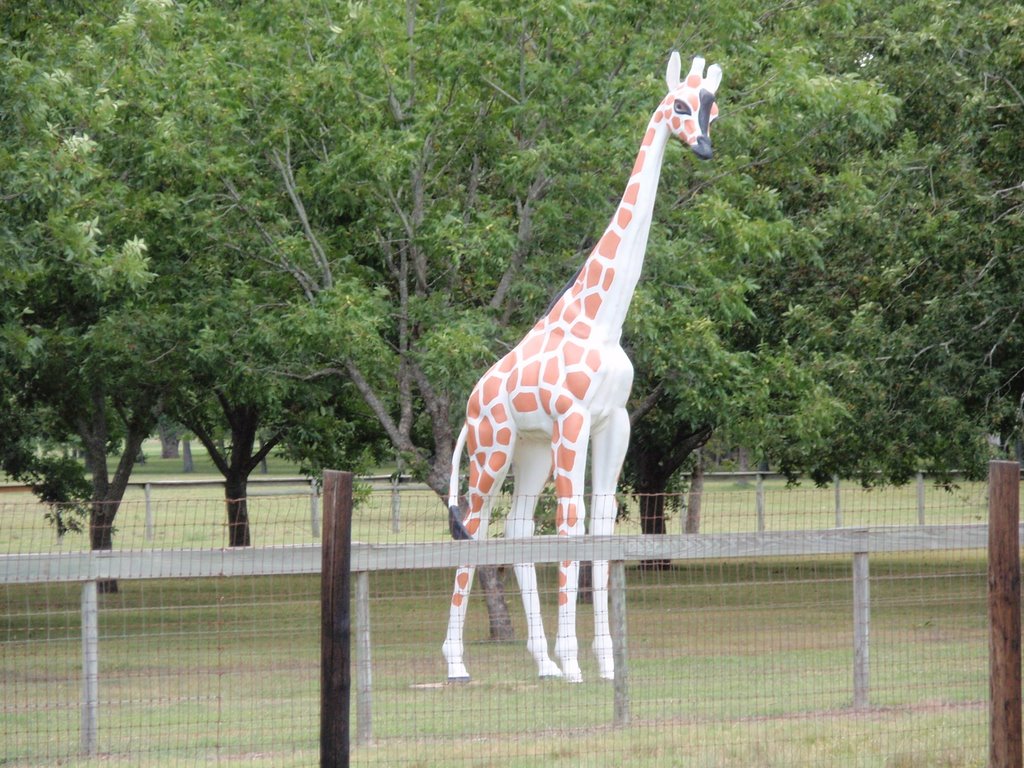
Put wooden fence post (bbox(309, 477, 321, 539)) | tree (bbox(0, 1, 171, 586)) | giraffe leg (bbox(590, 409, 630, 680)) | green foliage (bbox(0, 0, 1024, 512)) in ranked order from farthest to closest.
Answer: green foliage (bbox(0, 0, 1024, 512))
tree (bbox(0, 1, 171, 586))
giraffe leg (bbox(590, 409, 630, 680))
wooden fence post (bbox(309, 477, 321, 539))

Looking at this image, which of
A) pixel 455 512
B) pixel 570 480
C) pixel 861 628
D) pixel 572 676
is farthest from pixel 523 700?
pixel 861 628

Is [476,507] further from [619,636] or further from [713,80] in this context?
[619,636]

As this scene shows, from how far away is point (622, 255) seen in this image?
1216 cm

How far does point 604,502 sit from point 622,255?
1.98 m

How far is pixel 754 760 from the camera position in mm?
7750

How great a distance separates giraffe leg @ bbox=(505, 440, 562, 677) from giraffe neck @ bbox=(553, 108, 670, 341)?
1.27m

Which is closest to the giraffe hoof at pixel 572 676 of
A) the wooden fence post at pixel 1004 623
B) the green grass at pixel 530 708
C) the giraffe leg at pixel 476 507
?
the green grass at pixel 530 708

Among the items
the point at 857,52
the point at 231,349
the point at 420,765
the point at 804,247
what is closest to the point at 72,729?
the point at 420,765

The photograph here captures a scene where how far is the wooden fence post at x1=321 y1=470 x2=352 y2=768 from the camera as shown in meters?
5.86

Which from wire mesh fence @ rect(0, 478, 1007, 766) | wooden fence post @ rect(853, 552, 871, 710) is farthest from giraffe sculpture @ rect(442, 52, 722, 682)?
wooden fence post @ rect(853, 552, 871, 710)

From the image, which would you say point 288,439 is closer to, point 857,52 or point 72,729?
point 857,52

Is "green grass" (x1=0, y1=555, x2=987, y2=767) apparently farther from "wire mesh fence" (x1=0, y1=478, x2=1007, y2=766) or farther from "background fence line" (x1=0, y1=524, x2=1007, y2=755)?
"background fence line" (x1=0, y1=524, x2=1007, y2=755)

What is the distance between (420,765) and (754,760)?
66.2 inches

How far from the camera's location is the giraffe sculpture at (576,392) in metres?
11.8
